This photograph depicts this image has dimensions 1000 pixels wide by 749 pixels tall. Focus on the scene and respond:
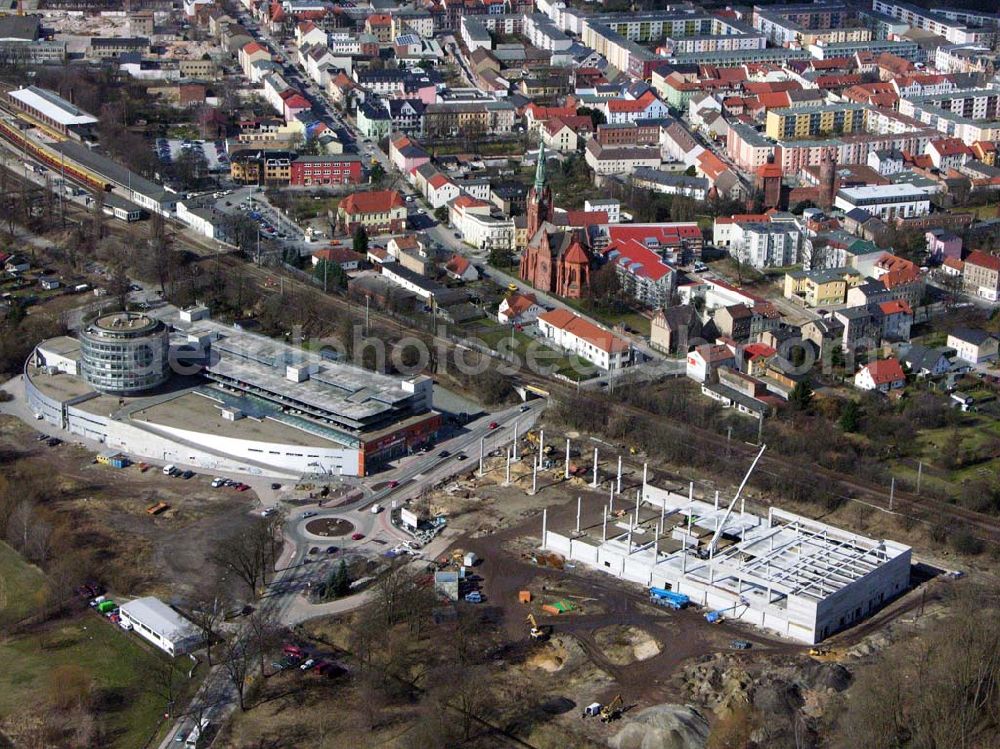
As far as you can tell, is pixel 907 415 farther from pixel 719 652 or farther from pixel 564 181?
pixel 564 181

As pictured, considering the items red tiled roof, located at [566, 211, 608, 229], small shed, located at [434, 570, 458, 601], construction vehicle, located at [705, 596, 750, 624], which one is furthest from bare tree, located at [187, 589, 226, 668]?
red tiled roof, located at [566, 211, 608, 229]

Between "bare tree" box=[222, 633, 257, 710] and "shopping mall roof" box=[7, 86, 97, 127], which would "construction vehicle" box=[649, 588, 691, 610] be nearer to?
"bare tree" box=[222, 633, 257, 710]

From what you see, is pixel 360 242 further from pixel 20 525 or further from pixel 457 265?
pixel 20 525

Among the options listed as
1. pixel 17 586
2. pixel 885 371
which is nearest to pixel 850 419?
pixel 885 371

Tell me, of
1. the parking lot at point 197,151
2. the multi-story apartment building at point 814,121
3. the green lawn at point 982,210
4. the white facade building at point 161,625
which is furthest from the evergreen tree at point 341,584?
the multi-story apartment building at point 814,121

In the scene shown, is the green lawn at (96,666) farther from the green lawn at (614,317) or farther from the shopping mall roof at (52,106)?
the shopping mall roof at (52,106)

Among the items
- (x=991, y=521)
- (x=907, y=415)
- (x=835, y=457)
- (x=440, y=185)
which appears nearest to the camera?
(x=991, y=521)

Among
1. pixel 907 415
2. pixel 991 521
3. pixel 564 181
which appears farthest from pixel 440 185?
pixel 991 521
